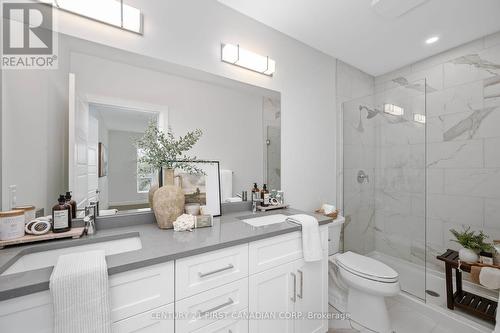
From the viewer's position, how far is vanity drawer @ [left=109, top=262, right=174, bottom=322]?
0.76 metres

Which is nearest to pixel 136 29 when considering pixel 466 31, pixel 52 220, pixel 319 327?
pixel 52 220

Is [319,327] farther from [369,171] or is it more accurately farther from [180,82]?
[180,82]

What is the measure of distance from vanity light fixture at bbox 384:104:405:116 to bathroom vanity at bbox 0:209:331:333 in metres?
1.59

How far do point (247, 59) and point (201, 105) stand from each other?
55 centimetres

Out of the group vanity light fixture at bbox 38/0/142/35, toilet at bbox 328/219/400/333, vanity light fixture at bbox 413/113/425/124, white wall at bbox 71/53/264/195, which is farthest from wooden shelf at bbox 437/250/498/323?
vanity light fixture at bbox 38/0/142/35

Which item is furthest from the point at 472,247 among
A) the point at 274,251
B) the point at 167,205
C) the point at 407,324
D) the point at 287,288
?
the point at 167,205

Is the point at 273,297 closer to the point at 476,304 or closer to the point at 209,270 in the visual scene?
the point at 209,270

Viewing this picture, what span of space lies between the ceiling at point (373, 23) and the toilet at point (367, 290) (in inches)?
75.8

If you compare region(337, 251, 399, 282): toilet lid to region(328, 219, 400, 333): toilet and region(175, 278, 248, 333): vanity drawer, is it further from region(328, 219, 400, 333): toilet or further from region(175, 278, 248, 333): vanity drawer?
region(175, 278, 248, 333): vanity drawer

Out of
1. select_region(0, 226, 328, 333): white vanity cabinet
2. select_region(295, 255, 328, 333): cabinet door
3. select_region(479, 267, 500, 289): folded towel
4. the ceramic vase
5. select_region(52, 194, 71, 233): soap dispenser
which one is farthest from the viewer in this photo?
the ceramic vase

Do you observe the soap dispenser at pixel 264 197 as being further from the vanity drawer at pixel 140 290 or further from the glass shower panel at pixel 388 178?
the glass shower panel at pixel 388 178

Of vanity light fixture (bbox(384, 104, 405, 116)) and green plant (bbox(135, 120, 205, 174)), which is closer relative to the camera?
green plant (bbox(135, 120, 205, 174))

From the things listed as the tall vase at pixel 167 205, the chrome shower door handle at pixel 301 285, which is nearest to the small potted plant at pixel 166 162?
the tall vase at pixel 167 205

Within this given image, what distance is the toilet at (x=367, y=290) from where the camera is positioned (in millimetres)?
1486
